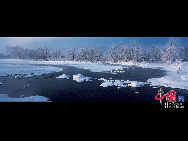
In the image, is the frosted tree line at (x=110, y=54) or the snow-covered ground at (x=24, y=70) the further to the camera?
the frosted tree line at (x=110, y=54)

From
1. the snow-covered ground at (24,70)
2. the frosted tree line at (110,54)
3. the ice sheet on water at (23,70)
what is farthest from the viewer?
the frosted tree line at (110,54)

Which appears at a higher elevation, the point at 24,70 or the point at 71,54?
the point at 71,54

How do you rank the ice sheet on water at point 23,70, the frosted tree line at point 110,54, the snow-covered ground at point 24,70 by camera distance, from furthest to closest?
1. the frosted tree line at point 110,54
2. the ice sheet on water at point 23,70
3. the snow-covered ground at point 24,70

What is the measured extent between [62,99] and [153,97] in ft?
12.5

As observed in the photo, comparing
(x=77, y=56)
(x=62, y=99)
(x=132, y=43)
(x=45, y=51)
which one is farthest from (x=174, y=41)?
(x=45, y=51)

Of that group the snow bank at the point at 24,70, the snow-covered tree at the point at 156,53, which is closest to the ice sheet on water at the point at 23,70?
the snow bank at the point at 24,70

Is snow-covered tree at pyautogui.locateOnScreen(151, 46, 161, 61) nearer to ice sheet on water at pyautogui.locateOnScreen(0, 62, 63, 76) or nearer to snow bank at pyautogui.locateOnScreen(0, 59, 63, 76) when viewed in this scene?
snow bank at pyautogui.locateOnScreen(0, 59, 63, 76)

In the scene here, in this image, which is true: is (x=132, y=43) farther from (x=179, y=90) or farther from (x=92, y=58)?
(x=179, y=90)

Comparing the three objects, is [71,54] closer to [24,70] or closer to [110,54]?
[110,54]

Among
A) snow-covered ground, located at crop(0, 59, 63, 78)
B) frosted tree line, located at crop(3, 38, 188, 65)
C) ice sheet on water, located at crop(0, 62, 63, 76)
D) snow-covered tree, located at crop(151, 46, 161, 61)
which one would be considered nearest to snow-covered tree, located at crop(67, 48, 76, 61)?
frosted tree line, located at crop(3, 38, 188, 65)

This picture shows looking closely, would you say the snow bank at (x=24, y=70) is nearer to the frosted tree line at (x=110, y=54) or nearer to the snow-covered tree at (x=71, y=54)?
the frosted tree line at (x=110, y=54)

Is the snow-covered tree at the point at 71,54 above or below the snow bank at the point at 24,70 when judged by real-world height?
above

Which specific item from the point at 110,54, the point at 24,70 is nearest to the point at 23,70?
Result: the point at 24,70
